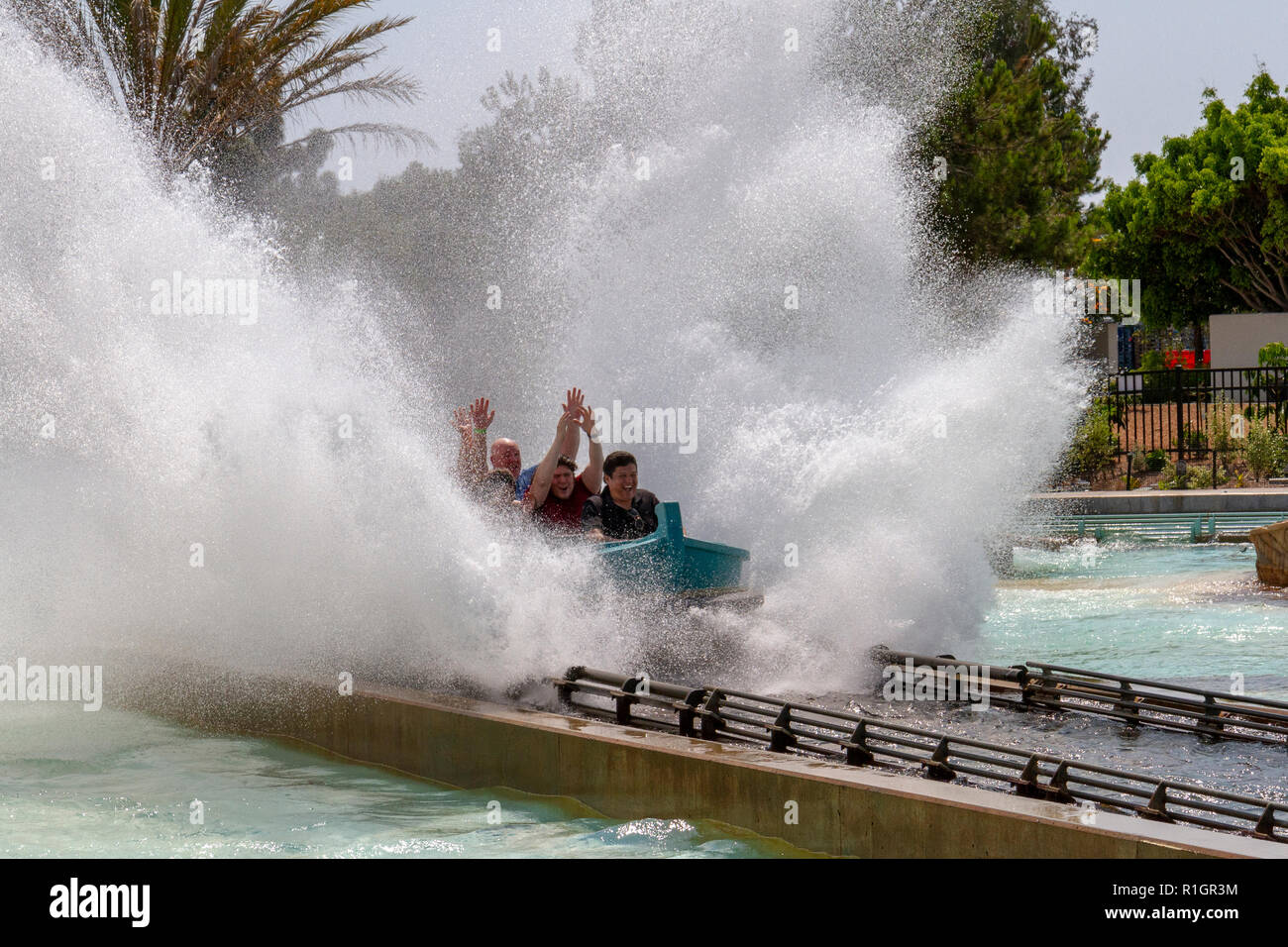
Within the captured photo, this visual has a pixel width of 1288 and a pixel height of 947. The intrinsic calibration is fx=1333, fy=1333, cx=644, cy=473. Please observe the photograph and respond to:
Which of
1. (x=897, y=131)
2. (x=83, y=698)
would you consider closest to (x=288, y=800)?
(x=83, y=698)

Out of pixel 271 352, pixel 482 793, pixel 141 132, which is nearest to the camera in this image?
pixel 482 793

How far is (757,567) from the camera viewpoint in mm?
8977

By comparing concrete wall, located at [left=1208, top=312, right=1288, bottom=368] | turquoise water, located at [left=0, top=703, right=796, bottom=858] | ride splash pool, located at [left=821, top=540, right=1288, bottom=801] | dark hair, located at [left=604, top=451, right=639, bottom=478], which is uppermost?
concrete wall, located at [left=1208, top=312, right=1288, bottom=368]

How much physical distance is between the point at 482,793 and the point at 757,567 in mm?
3436

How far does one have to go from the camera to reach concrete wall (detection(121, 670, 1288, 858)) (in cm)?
432

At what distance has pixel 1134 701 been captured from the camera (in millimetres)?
6773
